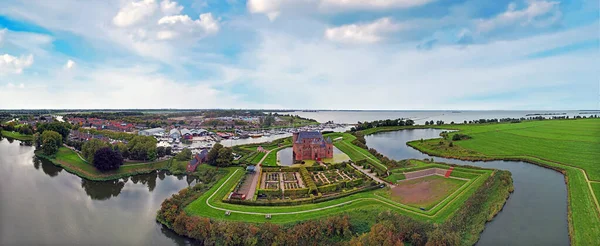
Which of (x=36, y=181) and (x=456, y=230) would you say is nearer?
(x=456, y=230)

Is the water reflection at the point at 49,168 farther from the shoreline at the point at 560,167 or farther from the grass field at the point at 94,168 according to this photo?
the shoreline at the point at 560,167

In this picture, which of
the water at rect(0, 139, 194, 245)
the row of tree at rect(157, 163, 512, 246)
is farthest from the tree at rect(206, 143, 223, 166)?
the row of tree at rect(157, 163, 512, 246)

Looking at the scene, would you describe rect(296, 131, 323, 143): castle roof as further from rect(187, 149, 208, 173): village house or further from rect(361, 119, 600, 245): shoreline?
rect(361, 119, 600, 245): shoreline

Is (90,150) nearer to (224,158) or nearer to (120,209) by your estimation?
(120,209)

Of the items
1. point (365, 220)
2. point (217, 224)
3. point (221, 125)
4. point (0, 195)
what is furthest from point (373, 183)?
point (221, 125)

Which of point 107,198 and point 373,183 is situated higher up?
point 373,183

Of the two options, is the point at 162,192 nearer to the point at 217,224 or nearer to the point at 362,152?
the point at 217,224

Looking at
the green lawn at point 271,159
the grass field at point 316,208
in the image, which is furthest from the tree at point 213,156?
the grass field at point 316,208
